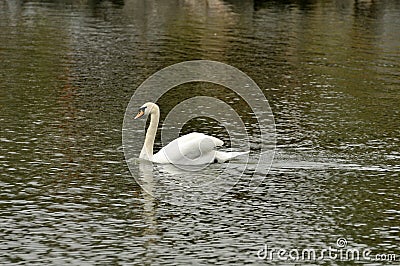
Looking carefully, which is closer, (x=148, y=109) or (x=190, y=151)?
(x=190, y=151)

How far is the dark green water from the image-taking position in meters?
17.8

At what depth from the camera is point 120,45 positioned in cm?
4725

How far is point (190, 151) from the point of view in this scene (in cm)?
2298
